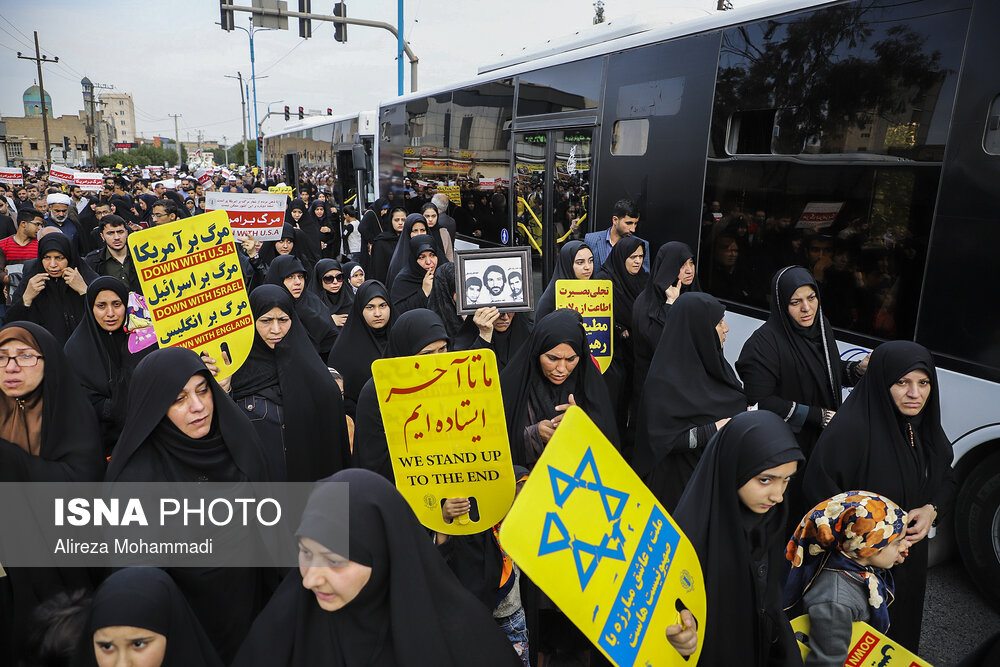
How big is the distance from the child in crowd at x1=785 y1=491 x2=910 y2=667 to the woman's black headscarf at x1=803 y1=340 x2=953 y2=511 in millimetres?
653

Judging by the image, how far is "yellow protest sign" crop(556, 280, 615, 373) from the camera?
491 cm

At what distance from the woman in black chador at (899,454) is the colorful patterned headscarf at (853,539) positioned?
25.5 inches

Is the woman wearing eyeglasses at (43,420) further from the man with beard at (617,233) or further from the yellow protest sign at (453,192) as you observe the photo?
the yellow protest sign at (453,192)

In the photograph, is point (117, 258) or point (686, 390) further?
point (117, 258)

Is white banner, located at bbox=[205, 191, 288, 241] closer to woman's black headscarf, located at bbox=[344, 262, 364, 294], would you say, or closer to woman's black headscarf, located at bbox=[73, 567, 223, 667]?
woman's black headscarf, located at bbox=[344, 262, 364, 294]

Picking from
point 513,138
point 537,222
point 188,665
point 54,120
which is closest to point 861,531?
point 188,665

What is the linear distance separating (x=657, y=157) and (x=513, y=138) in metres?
3.09

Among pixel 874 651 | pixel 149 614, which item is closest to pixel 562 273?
pixel 874 651

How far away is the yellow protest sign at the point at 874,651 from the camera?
212 centimetres

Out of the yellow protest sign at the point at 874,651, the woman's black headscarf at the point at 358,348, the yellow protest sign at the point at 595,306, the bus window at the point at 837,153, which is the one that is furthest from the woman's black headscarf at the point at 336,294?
the yellow protest sign at the point at 874,651

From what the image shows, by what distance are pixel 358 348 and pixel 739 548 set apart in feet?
10.1

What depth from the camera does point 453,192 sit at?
11328 mm

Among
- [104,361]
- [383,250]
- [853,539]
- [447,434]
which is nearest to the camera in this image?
[853,539]

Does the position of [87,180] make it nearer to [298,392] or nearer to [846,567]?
[298,392]
